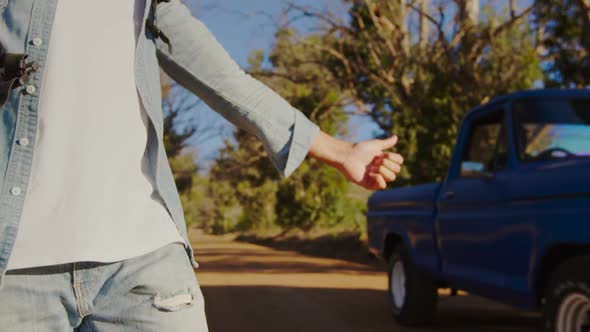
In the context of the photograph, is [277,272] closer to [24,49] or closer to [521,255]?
[521,255]

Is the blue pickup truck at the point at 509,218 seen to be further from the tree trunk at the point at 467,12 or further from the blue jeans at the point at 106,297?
the tree trunk at the point at 467,12

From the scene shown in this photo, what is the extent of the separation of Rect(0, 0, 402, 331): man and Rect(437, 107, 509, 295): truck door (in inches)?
150

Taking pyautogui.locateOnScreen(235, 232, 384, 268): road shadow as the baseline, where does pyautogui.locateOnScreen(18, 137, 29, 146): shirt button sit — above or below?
above

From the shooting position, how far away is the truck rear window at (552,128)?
5.52 meters

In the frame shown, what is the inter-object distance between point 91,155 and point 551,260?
12.1ft

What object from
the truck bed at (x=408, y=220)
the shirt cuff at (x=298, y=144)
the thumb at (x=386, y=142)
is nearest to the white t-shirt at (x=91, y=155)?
the shirt cuff at (x=298, y=144)

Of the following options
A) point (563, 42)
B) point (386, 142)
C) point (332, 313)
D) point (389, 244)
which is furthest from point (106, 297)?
point (563, 42)

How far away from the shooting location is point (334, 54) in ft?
66.4

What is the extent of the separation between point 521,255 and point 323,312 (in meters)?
3.43

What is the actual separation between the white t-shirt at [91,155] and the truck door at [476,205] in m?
4.00

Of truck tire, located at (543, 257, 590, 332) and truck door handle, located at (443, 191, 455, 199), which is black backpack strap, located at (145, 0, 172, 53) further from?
truck door handle, located at (443, 191, 455, 199)

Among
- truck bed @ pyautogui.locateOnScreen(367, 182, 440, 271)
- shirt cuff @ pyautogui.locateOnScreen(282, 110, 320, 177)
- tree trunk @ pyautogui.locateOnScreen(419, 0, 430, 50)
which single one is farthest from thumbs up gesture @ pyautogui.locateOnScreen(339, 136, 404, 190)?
tree trunk @ pyautogui.locateOnScreen(419, 0, 430, 50)

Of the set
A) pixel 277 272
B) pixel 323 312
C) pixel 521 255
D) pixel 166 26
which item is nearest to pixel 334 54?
pixel 277 272

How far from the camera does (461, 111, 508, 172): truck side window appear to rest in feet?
19.4
